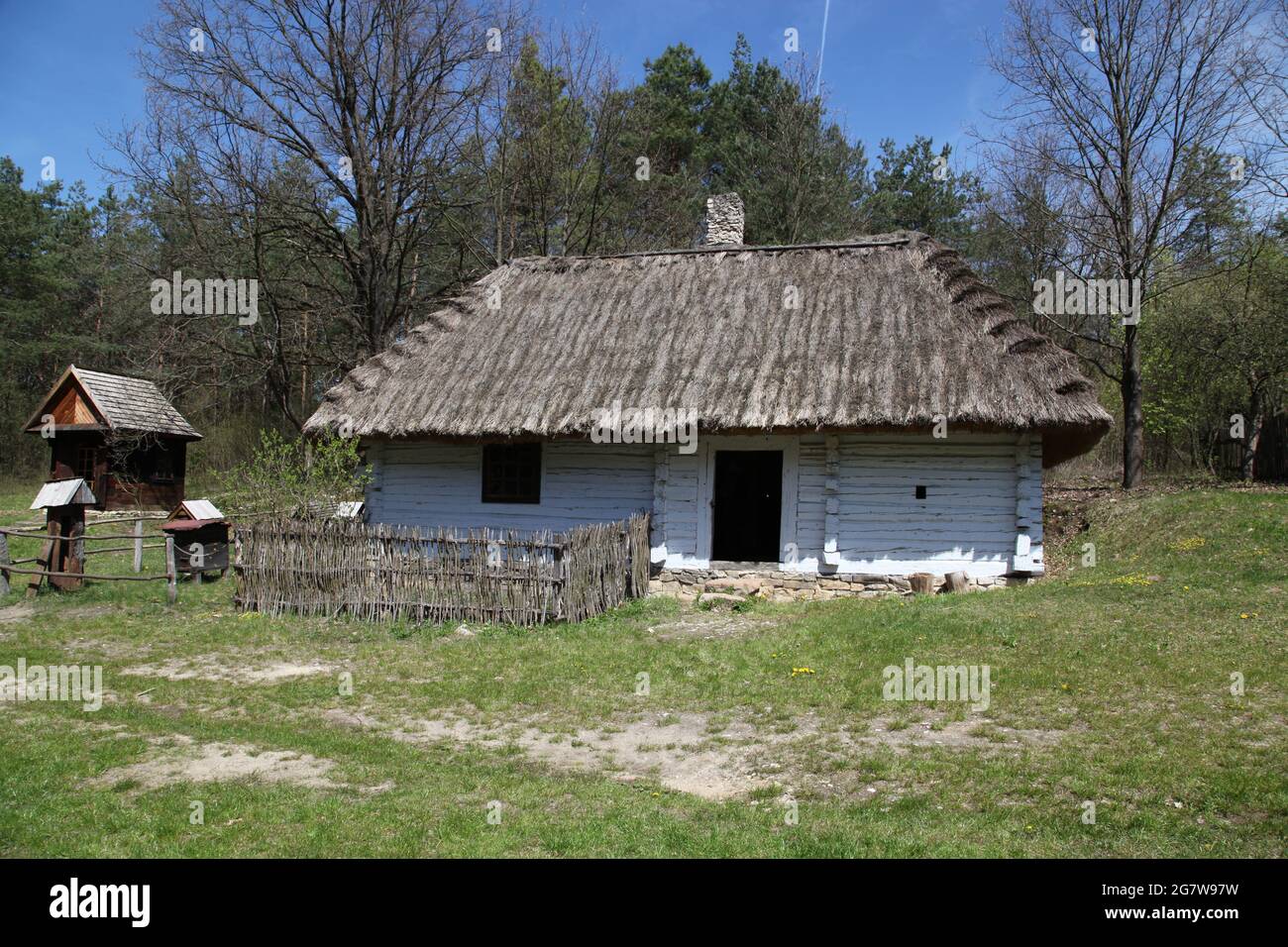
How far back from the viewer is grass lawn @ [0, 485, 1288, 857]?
15.5 feet

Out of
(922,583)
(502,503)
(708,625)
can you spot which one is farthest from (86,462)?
(922,583)

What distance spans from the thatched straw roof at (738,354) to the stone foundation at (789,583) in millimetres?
2311

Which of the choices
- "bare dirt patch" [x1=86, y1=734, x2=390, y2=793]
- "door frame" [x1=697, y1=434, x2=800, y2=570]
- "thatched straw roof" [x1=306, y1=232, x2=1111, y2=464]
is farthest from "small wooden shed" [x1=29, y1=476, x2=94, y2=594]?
"door frame" [x1=697, y1=434, x2=800, y2=570]

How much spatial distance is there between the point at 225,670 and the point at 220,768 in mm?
3319

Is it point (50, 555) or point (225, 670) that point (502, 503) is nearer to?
point (225, 670)

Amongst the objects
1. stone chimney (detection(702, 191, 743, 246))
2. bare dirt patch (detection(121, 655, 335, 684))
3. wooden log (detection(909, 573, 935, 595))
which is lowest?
bare dirt patch (detection(121, 655, 335, 684))

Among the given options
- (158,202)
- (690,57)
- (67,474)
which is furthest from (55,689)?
(690,57)

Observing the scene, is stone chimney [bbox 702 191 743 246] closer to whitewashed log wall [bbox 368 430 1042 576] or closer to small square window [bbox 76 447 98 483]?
whitewashed log wall [bbox 368 430 1042 576]

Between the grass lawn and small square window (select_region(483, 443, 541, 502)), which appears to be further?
small square window (select_region(483, 443, 541, 502))

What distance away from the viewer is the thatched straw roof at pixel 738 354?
39.2ft

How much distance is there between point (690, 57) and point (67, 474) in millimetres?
25576

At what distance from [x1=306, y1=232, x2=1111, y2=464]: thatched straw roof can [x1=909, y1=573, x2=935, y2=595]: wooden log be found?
2.27m

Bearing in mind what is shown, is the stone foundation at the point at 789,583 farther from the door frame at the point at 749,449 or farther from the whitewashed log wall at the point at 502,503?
the whitewashed log wall at the point at 502,503
